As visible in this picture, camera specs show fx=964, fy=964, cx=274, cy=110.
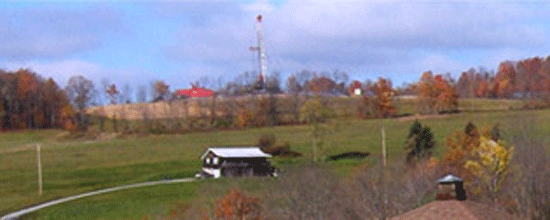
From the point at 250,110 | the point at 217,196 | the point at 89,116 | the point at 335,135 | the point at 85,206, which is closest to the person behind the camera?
the point at 217,196

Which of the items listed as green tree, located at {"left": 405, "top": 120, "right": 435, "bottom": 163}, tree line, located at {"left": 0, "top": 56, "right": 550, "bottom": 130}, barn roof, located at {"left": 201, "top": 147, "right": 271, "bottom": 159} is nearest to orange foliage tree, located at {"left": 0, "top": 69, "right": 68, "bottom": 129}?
tree line, located at {"left": 0, "top": 56, "right": 550, "bottom": 130}

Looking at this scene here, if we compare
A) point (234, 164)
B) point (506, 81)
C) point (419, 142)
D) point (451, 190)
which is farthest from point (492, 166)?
point (506, 81)

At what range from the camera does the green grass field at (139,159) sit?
8125cm

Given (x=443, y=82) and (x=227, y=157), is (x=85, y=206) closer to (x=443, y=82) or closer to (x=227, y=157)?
(x=227, y=157)

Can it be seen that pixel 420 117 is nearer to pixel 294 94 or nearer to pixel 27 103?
pixel 294 94

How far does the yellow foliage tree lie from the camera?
66750 millimetres

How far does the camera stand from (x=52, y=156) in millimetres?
122125

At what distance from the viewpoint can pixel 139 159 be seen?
4611 inches

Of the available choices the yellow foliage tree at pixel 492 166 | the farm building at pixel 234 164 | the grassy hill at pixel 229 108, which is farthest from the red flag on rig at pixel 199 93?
the yellow foliage tree at pixel 492 166

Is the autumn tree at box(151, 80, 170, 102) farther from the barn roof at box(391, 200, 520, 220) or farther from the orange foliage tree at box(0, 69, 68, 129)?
the barn roof at box(391, 200, 520, 220)

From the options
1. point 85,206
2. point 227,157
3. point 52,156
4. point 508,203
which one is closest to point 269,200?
point 508,203

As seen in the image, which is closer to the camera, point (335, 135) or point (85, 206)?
point (85, 206)

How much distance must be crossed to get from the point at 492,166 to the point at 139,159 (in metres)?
58.5

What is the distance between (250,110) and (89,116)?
3064cm
